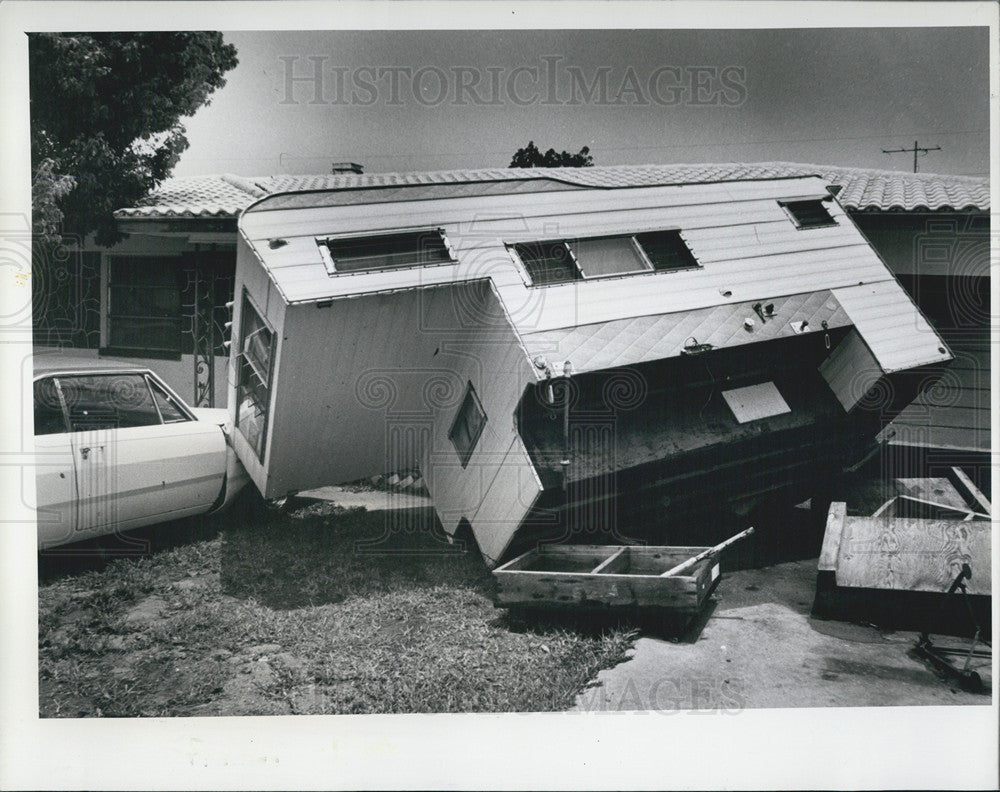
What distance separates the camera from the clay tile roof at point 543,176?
4805 mm

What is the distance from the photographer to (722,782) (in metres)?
4.41

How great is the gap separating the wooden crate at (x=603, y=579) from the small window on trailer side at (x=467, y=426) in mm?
761

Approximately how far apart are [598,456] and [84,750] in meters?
3.43

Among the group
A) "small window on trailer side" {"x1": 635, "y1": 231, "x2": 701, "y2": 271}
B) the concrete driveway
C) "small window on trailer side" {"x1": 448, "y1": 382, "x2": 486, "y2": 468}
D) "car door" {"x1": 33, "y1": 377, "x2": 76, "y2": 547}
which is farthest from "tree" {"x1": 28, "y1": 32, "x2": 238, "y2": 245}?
the concrete driveway

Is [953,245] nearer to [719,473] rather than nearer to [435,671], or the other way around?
[719,473]

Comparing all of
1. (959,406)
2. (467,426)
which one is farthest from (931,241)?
(467,426)

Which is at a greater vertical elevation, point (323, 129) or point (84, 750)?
point (323, 129)

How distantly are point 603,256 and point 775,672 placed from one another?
2676mm

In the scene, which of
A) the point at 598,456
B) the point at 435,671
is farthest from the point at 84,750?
the point at 598,456

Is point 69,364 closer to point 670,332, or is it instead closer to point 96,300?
point 96,300

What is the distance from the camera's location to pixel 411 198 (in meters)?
4.66

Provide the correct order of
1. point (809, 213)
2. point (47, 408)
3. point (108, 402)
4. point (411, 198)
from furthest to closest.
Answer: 1. point (809, 213)
2. point (108, 402)
3. point (411, 198)
4. point (47, 408)

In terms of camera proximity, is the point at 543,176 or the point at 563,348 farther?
the point at 543,176

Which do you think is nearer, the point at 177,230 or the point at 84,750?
the point at 84,750
